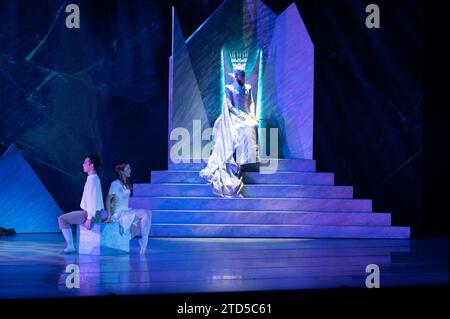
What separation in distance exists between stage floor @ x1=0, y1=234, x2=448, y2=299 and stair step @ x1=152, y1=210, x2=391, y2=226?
52 centimetres

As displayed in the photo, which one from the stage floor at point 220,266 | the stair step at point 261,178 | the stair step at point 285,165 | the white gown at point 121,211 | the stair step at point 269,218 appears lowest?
the stage floor at point 220,266

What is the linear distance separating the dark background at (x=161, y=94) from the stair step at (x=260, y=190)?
0.49 metres

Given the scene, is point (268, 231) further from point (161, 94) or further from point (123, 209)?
point (161, 94)

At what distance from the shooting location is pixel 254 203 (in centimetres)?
835

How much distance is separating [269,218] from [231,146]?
44.2 inches

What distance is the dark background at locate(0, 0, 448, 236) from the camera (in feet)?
27.0

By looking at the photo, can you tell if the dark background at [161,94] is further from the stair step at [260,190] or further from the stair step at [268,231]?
the stair step at [268,231]

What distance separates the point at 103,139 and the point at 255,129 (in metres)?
2.17

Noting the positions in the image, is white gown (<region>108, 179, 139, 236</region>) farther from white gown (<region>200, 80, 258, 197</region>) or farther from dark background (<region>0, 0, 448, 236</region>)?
dark background (<region>0, 0, 448, 236</region>)

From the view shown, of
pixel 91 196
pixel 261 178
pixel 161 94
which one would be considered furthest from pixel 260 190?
pixel 91 196

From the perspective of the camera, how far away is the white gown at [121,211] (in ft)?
20.6

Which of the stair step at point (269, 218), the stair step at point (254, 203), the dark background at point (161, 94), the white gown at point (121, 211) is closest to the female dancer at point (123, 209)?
the white gown at point (121, 211)
